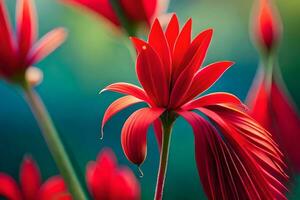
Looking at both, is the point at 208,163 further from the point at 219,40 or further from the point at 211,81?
the point at 219,40

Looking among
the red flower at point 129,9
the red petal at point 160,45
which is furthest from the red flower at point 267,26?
the red petal at point 160,45

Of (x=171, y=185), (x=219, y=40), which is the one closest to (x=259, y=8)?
(x=219, y=40)

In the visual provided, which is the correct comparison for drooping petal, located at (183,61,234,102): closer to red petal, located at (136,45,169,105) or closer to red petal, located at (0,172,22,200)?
red petal, located at (136,45,169,105)

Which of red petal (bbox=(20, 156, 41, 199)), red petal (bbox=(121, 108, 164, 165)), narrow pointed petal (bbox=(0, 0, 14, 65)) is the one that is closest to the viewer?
red petal (bbox=(121, 108, 164, 165))

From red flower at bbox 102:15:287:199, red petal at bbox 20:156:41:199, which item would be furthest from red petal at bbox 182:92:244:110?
red petal at bbox 20:156:41:199

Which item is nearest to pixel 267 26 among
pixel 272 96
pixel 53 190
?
pixel 272 96

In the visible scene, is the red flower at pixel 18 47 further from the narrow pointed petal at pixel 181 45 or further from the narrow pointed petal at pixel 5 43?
the narrow pointed petal at pixel 181 45
